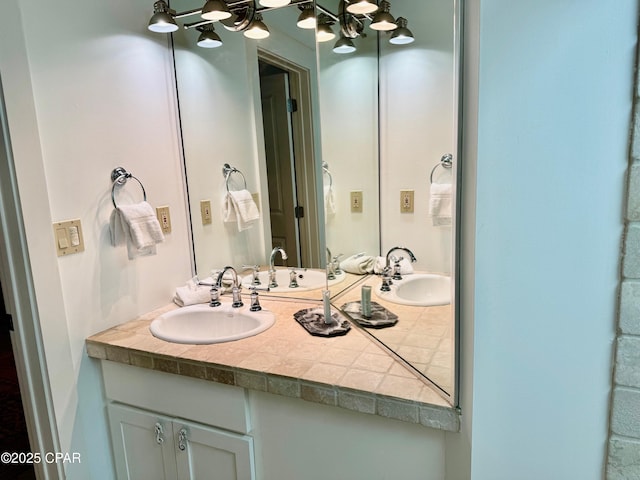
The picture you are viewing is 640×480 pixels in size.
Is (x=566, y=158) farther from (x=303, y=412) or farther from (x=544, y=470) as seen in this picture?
(x=303, y=412)

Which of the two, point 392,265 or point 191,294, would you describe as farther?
point 191,294

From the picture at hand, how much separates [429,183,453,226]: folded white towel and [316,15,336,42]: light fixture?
0.80m

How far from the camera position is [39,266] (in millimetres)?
1357

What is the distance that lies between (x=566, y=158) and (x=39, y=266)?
1536mm

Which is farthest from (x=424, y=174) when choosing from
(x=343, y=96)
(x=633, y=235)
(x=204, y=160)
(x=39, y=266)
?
(x=39, y=266)

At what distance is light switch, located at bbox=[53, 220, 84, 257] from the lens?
1.41m

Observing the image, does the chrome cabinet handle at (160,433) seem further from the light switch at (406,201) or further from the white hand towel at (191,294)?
the light switch at (406,201)

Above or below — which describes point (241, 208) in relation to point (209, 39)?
below

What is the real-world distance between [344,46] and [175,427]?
4.98ft

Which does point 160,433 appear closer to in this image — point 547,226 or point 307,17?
point 547,226

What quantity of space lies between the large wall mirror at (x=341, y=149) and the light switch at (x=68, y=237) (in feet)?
1.95

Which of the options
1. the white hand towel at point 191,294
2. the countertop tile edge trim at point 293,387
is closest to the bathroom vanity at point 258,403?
the countertop tile edge trim at point 293,387

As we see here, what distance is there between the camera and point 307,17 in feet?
5.41

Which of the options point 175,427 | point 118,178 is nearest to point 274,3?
point 118,178
